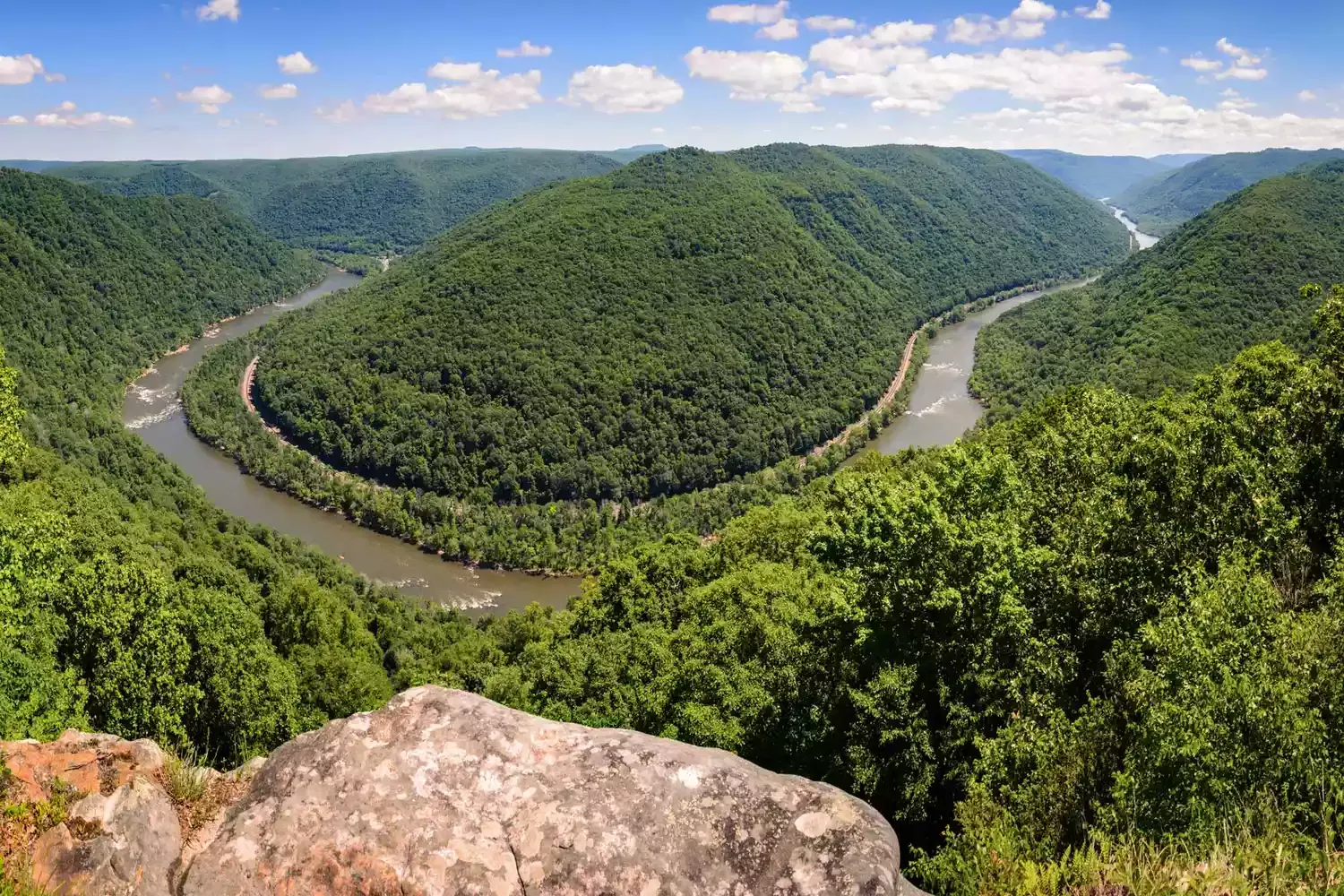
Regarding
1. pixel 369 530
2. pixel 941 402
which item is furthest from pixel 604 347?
pixel 941 402

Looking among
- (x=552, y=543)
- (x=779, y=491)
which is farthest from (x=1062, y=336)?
(x=552, y=543)

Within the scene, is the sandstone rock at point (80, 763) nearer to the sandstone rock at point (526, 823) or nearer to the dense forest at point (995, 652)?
the sandstone rock at point (526, 823)

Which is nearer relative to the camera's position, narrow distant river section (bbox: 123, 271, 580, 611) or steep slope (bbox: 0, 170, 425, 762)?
steep slope (bbox: 0, 170, 425, 762)

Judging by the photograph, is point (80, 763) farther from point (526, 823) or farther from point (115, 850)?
point (526, 823)

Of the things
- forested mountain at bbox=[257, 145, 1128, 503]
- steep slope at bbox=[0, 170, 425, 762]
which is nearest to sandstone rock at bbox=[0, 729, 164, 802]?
steep slope at bbox=[0, 170, 425, 762]

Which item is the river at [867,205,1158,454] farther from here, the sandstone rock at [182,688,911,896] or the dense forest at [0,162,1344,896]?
the sandstone rock at [182,688,911,896]

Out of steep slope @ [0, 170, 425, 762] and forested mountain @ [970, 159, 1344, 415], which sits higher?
forested mountain @ [970, 159, 1344, 415]

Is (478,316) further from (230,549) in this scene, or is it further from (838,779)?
(838,779)
